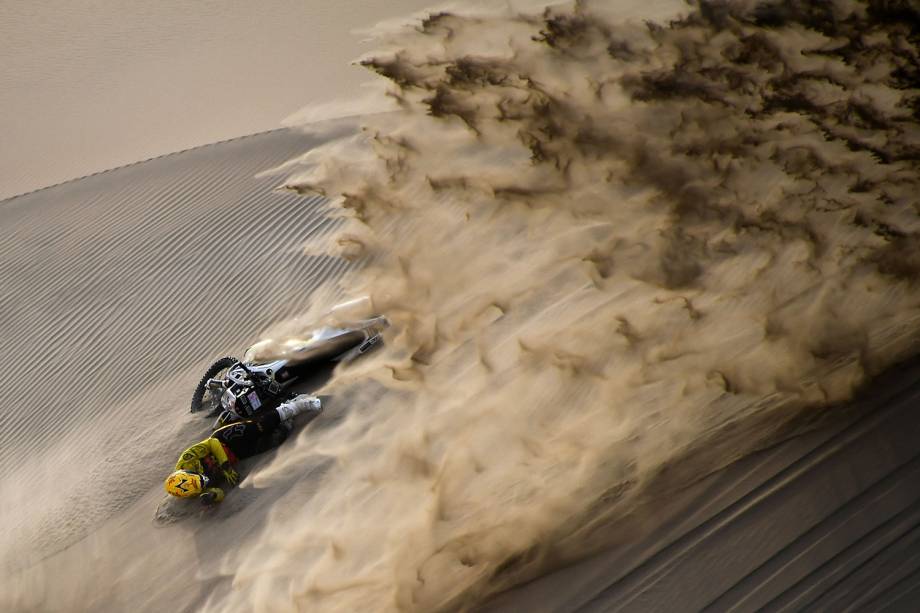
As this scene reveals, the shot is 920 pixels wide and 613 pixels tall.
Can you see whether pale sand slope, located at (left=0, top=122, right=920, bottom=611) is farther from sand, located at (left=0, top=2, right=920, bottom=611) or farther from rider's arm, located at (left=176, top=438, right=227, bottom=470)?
rider's arm, located at (left=176, top=438, right=227, bottom=470)

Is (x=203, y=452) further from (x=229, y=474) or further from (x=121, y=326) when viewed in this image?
(x=121, y=326)

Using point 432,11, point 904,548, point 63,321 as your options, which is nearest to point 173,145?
point 63,321

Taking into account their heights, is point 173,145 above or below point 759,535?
above

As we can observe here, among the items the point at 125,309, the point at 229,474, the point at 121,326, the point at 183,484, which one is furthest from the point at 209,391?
the point at 125,309

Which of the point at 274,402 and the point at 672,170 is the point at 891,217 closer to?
the point at 672,170

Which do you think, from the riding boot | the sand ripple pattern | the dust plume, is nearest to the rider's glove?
the dust plume
